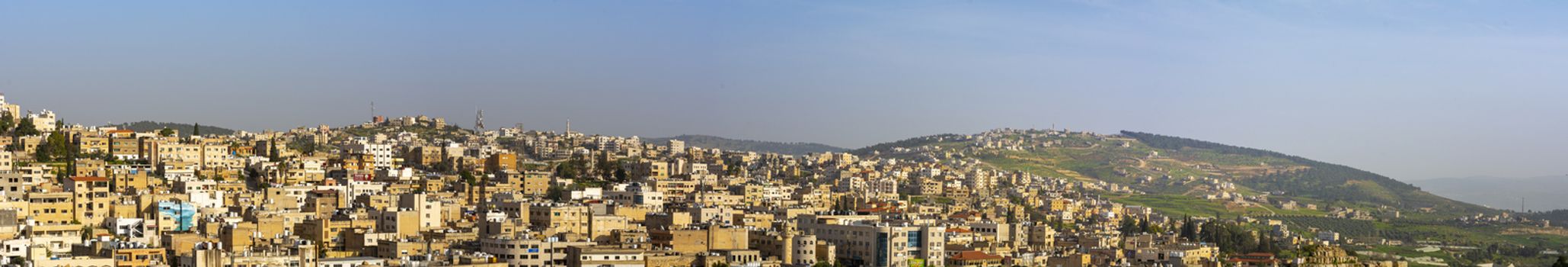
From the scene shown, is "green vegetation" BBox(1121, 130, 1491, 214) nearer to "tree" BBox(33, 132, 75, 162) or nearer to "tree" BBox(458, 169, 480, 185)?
"tree" BBox(458, 169, 480, 185)

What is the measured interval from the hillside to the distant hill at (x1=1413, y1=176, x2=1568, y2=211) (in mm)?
1060

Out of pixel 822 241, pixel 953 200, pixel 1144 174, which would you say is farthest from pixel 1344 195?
pixel 822 241

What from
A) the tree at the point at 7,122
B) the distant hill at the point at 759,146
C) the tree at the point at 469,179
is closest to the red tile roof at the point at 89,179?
the tree at the point at 7,122

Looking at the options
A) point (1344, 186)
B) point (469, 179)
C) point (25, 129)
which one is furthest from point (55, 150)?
point (1344, 186)

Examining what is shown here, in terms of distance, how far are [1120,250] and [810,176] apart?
2817 centimetres

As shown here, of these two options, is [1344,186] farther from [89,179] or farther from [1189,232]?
[89,179]

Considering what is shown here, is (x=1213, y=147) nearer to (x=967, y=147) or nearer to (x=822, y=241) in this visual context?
(x=967, y=147)

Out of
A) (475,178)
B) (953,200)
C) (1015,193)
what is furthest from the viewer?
(1015,193)

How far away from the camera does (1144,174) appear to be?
115 m

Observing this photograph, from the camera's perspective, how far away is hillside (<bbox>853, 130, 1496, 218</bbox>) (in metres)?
90.2

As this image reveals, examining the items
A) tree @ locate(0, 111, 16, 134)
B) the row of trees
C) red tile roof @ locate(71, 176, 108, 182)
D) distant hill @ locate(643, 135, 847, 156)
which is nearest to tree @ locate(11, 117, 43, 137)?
tree @ locate(0, 111, 16, 134)

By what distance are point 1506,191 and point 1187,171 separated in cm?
2876

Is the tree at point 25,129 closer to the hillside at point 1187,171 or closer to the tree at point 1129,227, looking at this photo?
the tree at point 1129,227

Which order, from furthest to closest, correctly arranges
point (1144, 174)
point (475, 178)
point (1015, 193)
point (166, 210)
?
point (1144, 174) < point (1015, 193) < point (475, 178) < point (166, 210)
